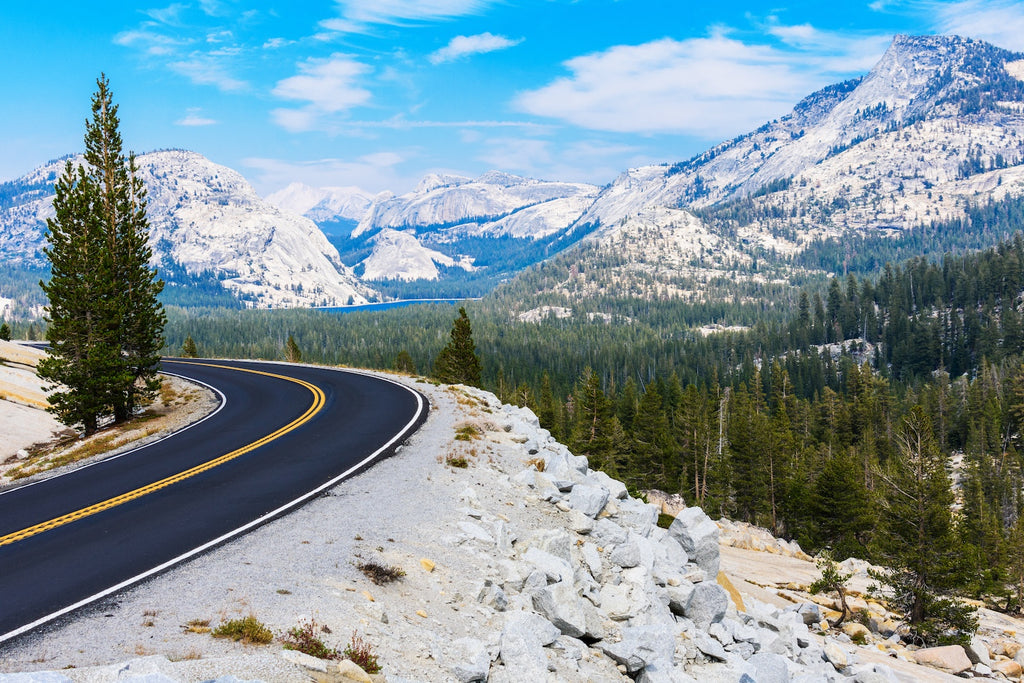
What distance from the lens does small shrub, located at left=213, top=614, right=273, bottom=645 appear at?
8883 mm

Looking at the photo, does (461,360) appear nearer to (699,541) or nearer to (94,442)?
(94,442)

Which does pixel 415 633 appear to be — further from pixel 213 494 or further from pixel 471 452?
pixel 471 452

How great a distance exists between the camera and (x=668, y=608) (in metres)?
15.5

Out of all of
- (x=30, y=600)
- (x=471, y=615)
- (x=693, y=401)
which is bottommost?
(x=693, y=401)

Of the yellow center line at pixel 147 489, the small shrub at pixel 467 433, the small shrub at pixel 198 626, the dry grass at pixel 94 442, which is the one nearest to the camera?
the small shrub at pixel 198 626

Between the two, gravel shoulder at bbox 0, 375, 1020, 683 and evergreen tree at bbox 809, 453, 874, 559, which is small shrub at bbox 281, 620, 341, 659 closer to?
gravel shoulder at bbox 0, 375, 1020, 683

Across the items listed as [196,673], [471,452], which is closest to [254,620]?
[196,673]

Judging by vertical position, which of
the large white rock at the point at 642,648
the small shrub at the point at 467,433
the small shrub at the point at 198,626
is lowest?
the large white rock at the point at 642,648

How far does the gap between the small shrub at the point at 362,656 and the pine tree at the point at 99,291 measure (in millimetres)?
29633

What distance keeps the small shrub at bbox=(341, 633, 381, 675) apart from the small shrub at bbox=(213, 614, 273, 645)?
1.17 m

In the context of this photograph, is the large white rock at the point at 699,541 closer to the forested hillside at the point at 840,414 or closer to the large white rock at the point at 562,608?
the large white rock at the point at 562,608

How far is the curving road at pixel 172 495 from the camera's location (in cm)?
1140

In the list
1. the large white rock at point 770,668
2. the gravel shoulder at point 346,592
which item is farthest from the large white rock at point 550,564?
the large white rock at point 770,668

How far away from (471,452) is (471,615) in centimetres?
1016
